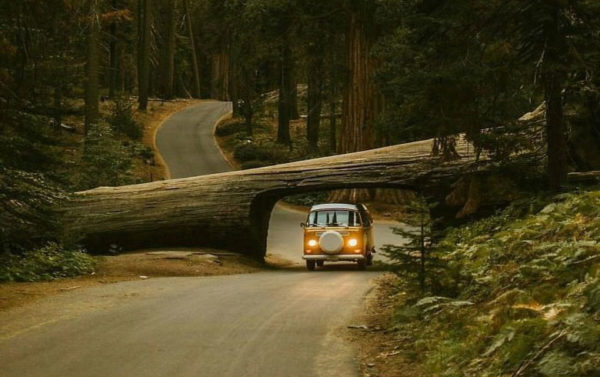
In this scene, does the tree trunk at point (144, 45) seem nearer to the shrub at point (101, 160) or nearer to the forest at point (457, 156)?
the shrub at point (101, 160)

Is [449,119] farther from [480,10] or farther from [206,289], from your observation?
[206,289]

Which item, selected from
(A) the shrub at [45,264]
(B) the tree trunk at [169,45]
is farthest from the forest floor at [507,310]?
(B) the tree trunk at [169,45]

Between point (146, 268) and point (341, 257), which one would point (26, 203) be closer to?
point (146, 268)

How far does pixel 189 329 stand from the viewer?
1104 centimetres

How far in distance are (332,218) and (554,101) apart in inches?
402

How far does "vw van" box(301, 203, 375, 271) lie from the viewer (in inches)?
827

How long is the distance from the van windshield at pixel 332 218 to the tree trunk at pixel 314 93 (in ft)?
47.3

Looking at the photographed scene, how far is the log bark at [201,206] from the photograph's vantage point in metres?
21.5

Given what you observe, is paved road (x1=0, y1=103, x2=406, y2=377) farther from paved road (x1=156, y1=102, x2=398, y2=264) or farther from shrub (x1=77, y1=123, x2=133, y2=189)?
shrub (x1=77, y1=123, x2=133, y2=189)

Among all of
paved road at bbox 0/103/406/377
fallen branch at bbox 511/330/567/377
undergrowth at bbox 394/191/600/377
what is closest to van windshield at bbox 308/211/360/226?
paved road at bbox 0/103/406/377

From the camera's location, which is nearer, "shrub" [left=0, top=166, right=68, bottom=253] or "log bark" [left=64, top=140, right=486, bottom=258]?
"shrub" [left=0, top=166, right=68, bottom=253]

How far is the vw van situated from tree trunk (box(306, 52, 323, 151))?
1439 cm

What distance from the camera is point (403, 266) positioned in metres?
10.8

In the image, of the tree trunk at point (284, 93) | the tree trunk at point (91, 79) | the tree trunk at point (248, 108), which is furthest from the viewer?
the tree trunk at point (248, 108)
